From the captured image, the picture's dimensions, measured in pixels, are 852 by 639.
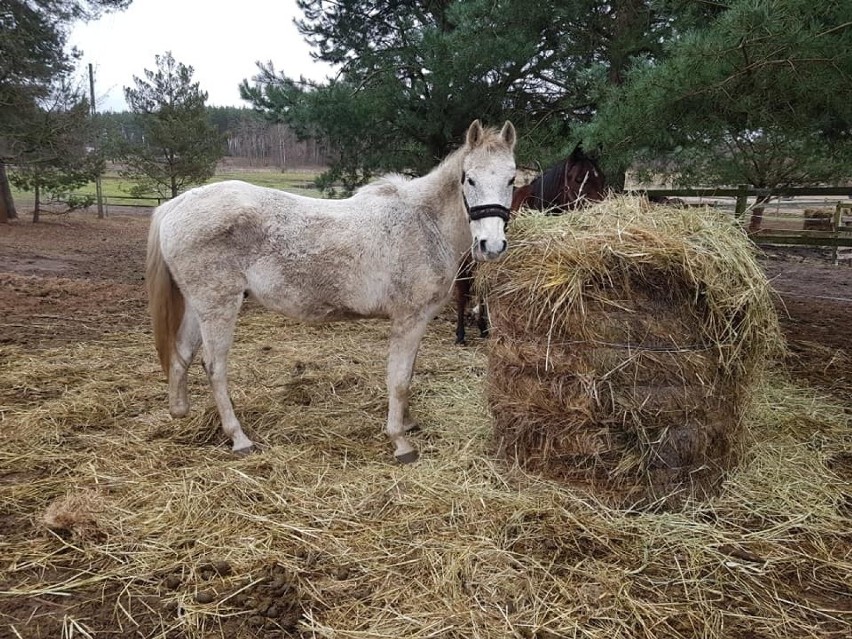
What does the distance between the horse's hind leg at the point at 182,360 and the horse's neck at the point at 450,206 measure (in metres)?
1.84

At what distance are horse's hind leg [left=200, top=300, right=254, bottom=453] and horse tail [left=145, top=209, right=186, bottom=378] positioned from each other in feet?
1.13

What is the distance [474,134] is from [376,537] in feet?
7.73

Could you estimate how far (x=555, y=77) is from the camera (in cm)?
725

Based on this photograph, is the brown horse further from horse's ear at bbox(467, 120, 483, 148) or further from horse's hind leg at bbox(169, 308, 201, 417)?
horse's hind leg at bbox(169, 308, 201, 417)

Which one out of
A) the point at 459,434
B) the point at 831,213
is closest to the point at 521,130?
the point at 459,434

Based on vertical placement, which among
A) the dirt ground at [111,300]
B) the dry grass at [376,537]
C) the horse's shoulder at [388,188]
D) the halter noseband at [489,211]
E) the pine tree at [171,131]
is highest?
the pine tree at [171,131]

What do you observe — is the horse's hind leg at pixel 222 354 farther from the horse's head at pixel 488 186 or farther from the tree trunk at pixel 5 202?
the tree trunk at pixel 5 202

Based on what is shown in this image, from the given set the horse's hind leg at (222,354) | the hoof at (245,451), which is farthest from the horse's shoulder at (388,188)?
the hoof at (245,451)

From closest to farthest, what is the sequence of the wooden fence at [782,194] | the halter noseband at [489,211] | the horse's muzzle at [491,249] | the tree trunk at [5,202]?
the horse's muzzle at [491,249] → the halter noseband at [489,211] → the wooden fence at [782,194] → the tree trunk at [5,202]

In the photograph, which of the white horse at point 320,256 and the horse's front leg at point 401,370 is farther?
the horse's front leg at point 401,370

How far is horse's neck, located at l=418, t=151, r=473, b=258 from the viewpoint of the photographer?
128 inches

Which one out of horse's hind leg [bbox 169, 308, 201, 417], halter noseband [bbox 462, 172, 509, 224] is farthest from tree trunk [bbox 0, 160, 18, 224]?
halter noseband [bbox 462, 172, 509, 224]

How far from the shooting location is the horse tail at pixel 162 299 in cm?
331

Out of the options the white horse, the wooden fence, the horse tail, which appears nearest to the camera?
the white horse
